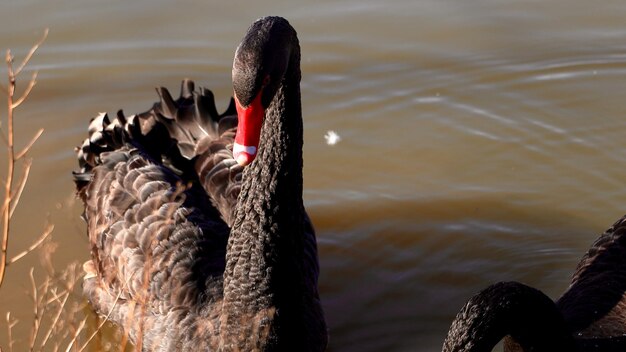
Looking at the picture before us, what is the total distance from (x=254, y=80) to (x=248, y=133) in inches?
8.2

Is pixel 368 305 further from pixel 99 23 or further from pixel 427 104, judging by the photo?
pixel 99 23

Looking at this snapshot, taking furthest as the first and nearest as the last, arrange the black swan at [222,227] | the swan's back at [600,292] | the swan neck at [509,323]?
the swan's back at [600,292], the black swan at [222,227], the swan neck at [509,323]

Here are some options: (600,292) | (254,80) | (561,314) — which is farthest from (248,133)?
(600,292)

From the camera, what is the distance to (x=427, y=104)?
704cm

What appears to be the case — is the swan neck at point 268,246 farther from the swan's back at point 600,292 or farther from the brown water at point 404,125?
the swan's back at point 600,292

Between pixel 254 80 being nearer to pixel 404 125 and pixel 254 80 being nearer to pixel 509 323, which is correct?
pixel 509 323

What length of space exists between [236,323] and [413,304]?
125 cm

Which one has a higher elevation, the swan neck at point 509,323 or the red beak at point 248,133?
the red beak at point 248,133

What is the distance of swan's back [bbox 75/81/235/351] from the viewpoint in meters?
4.66

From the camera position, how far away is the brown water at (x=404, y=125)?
18.3ft

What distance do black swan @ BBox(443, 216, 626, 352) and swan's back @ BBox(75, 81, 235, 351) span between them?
4.12ft

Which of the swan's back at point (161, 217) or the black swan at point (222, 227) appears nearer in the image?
the black swan at point (222, 227)

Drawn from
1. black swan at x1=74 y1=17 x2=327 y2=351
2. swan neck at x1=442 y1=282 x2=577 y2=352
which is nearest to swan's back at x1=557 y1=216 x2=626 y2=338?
swan neck at x1=442 y1=282 x2=577 y2=352

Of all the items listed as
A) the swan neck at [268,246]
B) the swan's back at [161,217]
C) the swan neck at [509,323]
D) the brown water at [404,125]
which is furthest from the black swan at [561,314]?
the swan's back at [161,217]
